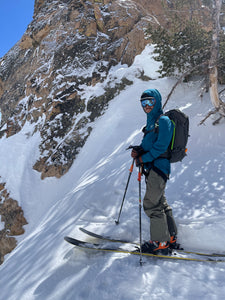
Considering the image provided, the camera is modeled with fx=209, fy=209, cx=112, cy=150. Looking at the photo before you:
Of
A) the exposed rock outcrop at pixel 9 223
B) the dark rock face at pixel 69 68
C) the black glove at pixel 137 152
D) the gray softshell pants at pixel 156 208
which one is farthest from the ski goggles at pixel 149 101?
the exposed rock outcrop at pixel 9 223

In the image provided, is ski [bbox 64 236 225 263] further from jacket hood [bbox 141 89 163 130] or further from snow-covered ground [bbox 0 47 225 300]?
jacket hood [bbox 141 89 163 130]

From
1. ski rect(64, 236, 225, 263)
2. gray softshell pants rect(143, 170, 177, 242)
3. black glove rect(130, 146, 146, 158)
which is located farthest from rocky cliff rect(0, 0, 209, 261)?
gray softshell pants rect(143, 170, 177, 242)

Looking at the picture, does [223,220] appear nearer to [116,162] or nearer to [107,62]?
[116,162]

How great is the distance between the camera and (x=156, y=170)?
312cm

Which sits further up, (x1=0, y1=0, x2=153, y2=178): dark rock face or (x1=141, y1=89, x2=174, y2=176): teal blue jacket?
(x1=0, y1=0, x2=153, y2=178): dark rock face

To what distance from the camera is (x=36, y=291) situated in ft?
9.41

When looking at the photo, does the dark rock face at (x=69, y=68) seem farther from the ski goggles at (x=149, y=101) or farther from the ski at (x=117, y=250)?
the ski goggles at (x=149, y=101)

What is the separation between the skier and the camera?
9.71 ft

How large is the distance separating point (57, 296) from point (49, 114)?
15492 millimetres

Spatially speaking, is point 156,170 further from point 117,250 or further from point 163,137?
point 117,250

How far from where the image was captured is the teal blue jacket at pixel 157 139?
9.57 ft

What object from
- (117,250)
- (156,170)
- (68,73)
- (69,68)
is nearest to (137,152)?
(156,170)

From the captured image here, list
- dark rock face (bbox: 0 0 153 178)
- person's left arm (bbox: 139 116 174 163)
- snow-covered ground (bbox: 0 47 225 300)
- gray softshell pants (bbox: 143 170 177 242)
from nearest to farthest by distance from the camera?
snow-covered ground (bbox: 0 47 225 300), person's left arm (bbox: 139 116 174 163), gray softshell pants (bbox: 143 170 177 242), dark rock face (bbox: 0 0 153 178)

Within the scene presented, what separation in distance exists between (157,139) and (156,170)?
48cm
